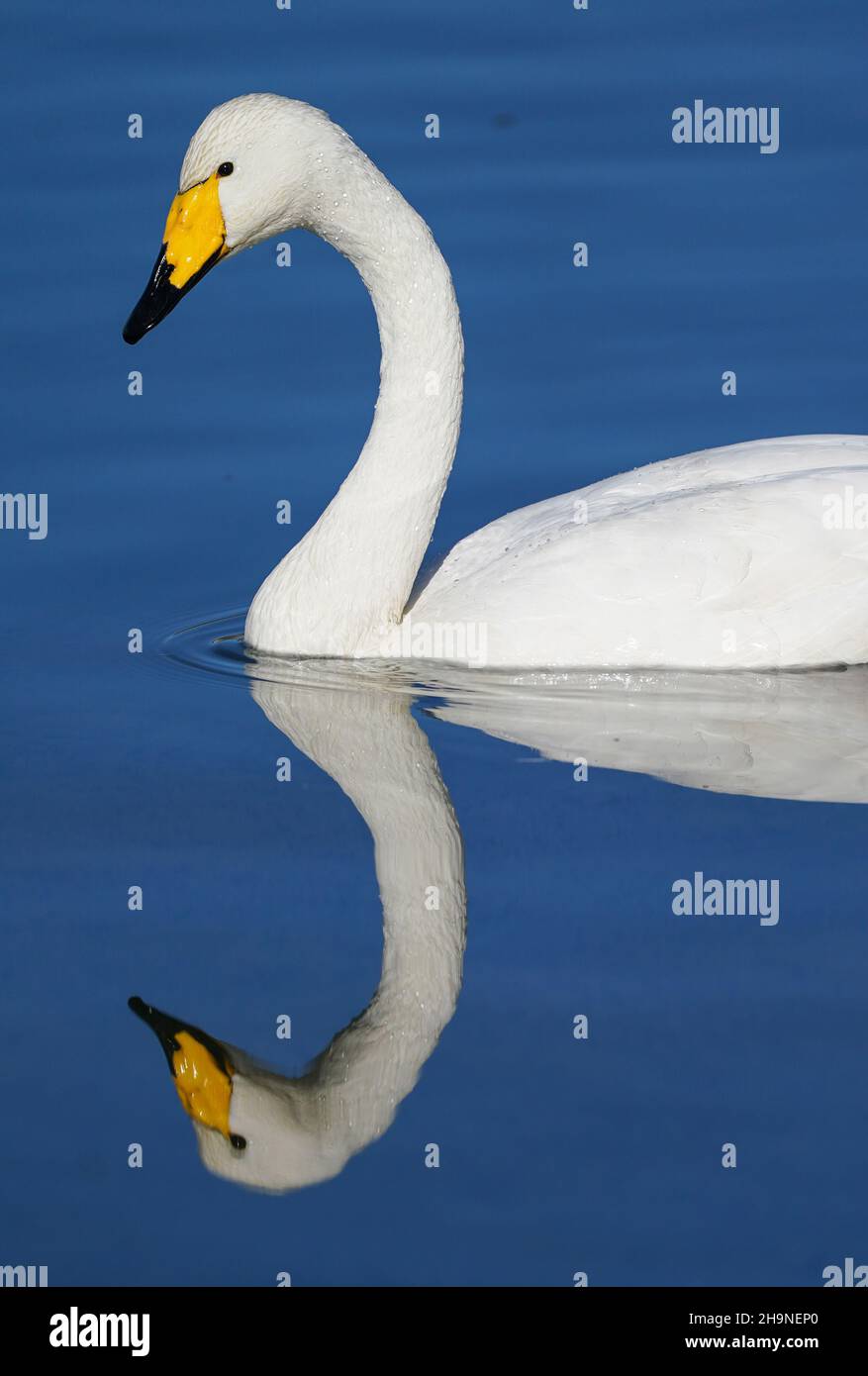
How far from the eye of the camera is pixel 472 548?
8961mm

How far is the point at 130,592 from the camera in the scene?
955cm

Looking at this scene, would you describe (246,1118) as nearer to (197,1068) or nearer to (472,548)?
(197,1068)

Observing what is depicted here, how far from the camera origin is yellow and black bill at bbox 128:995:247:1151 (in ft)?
19.2

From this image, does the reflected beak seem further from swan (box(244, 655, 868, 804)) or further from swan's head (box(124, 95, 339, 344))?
swan (box(244, 655, 868, 804))

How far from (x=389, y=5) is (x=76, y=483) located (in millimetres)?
6864

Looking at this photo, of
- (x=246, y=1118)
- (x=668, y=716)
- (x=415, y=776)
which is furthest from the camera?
(x=668, y=716)

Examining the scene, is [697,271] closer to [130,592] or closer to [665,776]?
[130,592]

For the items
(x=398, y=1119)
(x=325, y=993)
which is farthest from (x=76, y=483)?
(x=398, y=1119)

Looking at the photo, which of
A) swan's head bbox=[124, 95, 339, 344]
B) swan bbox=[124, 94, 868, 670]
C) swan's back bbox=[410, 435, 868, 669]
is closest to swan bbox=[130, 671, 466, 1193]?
swan's back bbox=[410, 435, 868, 669]

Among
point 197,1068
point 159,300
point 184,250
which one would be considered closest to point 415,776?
point 197,1068

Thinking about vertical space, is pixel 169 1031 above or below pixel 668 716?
below

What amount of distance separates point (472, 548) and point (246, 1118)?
3614 mm

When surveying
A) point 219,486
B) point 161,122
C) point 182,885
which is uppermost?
point 161,122

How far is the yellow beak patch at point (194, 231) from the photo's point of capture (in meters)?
8.31
